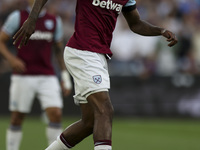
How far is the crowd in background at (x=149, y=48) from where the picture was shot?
1595 cm

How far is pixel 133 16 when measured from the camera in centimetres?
646

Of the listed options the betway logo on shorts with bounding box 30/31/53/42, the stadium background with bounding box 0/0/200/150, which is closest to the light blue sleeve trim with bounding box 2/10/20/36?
the betway logo on shorts with bounding box 30/31/53/42

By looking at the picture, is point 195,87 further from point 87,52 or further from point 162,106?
point 87,52

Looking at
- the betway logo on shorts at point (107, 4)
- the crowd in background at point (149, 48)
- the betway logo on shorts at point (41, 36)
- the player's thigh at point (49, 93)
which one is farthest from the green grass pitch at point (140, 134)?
the betway logo on shorts at point (107, 4)

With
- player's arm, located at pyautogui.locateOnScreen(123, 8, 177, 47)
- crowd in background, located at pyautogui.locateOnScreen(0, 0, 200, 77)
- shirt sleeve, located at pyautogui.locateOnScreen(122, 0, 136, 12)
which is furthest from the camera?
crowd in background, located at pyautogui.locateOnScreen(0, 0, 200, 77)

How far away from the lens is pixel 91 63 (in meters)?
5.79

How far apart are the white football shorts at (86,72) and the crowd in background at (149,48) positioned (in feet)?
30.8

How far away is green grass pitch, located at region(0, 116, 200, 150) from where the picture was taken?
9.82m

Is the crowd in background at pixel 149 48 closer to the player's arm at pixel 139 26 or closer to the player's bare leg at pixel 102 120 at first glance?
the player's arm at pixel 139 26

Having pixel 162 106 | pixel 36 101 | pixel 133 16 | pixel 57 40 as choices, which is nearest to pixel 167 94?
pixel 162 106

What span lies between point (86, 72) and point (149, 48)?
1095 cm

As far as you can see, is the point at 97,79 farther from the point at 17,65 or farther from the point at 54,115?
the point at 17,65

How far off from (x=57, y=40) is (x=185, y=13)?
35.5 ft

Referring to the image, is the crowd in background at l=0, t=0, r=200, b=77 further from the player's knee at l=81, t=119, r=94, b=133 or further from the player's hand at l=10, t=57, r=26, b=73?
the player's knee at l=81, t=119, r=94, b=133
